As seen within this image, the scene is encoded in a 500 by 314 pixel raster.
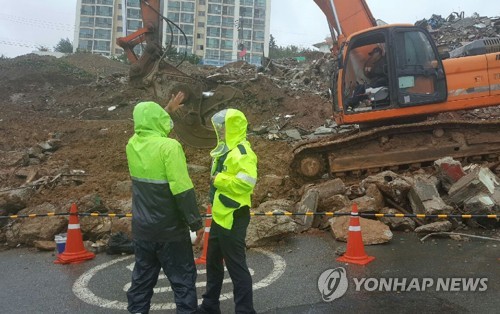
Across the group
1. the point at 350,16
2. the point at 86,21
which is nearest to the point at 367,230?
the point at 350,16

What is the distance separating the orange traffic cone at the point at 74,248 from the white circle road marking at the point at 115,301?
1.38 feet

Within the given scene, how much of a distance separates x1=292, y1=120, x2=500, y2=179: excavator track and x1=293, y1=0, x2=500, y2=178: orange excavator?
2cm

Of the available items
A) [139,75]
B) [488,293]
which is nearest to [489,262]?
[488,293]

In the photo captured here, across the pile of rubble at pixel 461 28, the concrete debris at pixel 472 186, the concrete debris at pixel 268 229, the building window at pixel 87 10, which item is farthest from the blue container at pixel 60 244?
the building window at pixel 87 10

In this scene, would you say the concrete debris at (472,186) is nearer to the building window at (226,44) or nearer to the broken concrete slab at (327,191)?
the broken concrete slab at (327,191)

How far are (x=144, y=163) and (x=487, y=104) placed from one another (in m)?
7.28

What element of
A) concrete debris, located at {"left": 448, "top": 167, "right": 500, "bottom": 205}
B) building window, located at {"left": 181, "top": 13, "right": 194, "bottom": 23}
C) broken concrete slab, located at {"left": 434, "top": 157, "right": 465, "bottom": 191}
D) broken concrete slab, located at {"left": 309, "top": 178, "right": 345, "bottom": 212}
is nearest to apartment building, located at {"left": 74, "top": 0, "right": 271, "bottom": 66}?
building window, located at {"left": 181, "top": 13, "right": 194, "bottom": 23}

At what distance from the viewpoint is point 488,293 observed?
4633 mm

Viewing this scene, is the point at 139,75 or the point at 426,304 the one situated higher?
the point at 139,75

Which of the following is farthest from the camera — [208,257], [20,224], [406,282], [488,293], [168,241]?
[20,224]

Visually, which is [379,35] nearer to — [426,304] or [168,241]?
[426,304]

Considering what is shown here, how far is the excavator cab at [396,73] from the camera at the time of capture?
8.62 metres

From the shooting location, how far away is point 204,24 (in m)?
98.0

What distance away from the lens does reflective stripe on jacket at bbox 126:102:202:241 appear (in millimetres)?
3895
